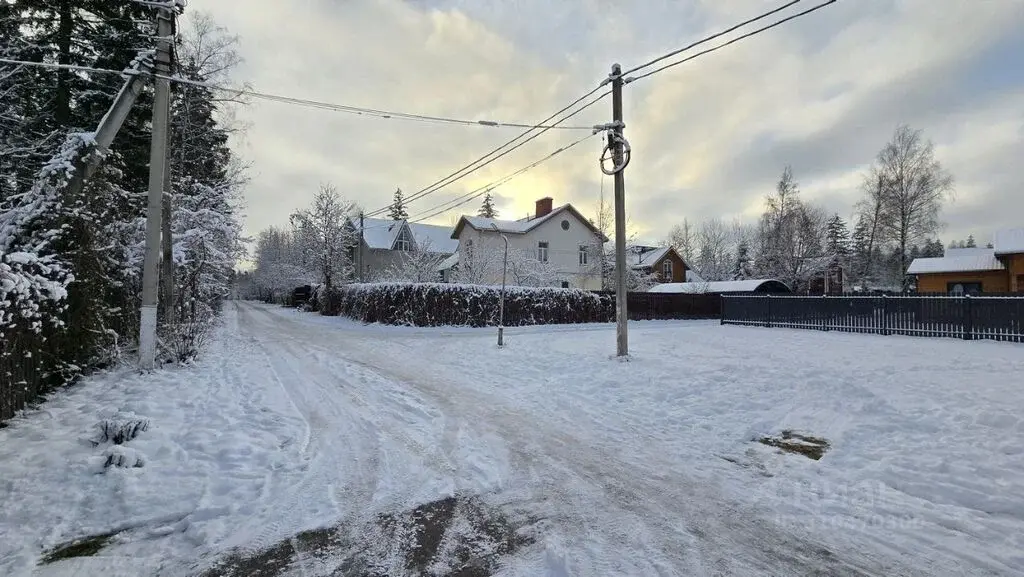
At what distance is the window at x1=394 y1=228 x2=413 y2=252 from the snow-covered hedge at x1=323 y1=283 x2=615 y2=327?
22.1 m

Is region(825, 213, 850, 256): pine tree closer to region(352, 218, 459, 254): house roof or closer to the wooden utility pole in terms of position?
region(352, 218, 459, 254): house roof

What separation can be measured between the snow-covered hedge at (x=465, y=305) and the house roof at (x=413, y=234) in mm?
21966

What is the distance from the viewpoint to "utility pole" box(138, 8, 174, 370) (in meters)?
8.82

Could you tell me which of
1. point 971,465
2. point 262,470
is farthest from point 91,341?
point 971,465

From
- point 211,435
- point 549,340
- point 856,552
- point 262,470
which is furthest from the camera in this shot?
point 549,340

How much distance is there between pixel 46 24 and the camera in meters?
13.3

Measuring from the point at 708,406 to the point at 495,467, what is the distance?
156 inches

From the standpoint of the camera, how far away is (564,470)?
471cm

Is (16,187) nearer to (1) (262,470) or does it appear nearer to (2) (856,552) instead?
(1) (262,470)

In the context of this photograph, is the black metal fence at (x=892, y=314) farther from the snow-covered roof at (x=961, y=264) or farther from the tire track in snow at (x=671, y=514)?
the snow-covered roof at (x=961, y=264)

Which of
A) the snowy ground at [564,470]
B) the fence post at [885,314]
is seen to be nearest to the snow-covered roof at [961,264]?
the fence post at [885,314]

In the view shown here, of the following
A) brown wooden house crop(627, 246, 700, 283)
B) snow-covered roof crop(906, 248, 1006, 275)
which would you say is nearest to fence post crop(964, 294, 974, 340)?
snow-covered roof crop(906, 248, 1006, 275)

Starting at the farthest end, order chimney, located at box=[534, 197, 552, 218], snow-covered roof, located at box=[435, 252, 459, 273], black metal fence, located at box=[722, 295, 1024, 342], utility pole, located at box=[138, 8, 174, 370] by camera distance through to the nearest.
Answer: chimney, located at box=[534, 197, 552, 218], snow-covered roof, located at box=[435, 252, 459, 273], black metal fence, located at box=[722, 295, 1024, 342], utility pole, located at box=[138, 8, 174, 370]

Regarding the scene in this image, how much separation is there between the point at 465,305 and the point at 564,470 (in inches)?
758
